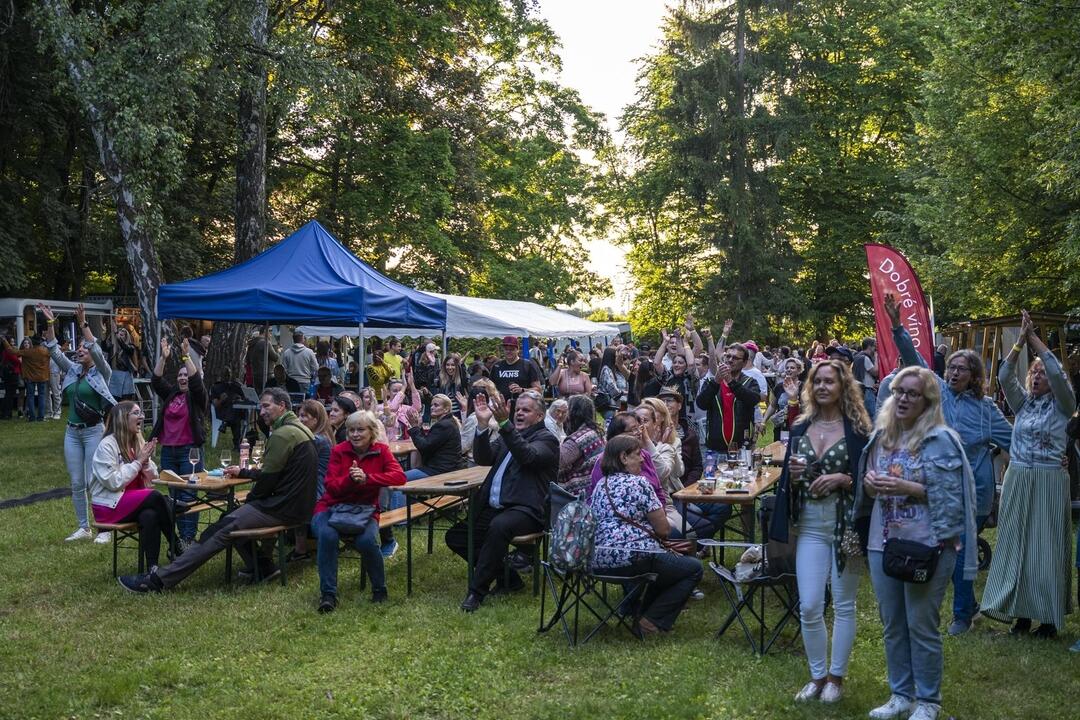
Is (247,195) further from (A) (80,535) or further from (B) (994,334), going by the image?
(B) (994,334)

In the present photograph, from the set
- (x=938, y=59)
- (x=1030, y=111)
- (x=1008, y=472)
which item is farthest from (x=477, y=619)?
(x=938, y=59)

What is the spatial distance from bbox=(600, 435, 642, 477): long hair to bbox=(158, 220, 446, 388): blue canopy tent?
574 centimetres

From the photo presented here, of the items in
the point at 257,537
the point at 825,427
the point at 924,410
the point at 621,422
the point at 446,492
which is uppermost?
the point at 924,410

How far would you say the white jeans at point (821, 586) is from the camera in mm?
4664

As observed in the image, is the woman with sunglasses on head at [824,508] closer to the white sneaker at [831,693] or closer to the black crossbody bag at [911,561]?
the white sneaker at [831,693]

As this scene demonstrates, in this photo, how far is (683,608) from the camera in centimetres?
650

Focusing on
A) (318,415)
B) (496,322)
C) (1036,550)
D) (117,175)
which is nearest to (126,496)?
(318,415)

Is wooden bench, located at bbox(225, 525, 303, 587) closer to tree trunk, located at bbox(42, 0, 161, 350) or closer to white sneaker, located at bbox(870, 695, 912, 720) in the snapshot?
white sneaker, located at bbox(870, 695, 912, 720)

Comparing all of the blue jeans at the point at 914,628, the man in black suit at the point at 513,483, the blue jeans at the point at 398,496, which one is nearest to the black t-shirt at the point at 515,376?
the blue jeans at the point at 398,496

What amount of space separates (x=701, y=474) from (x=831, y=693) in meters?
3.84

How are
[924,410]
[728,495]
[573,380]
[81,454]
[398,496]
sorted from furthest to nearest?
1. [573,380]
2. [398,496]
3. [81,454]
4. [728,495]
5. [924,410]

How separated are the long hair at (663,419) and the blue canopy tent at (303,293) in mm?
4473

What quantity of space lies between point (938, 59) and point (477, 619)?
20.6 metres

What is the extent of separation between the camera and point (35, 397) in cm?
1938
